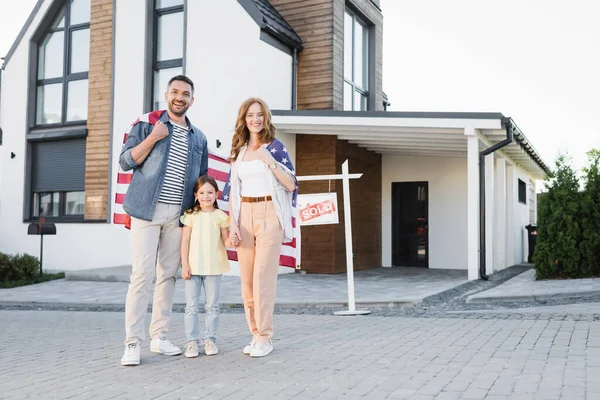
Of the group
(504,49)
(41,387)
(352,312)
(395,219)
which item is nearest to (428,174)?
(395,219)

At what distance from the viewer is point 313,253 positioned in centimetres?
1265

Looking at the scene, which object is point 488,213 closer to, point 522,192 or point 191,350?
point 522,192

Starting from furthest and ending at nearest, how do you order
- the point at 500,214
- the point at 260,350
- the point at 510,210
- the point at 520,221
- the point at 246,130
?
the point at 520,221 → the point at 510,210 → the point at 500,214 → the point at 246,130 → the point at 260,350

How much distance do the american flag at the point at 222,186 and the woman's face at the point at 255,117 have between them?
176 millimetres

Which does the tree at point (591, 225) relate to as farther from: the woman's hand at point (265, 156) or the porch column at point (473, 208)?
the woman's hand at point (265, 156)

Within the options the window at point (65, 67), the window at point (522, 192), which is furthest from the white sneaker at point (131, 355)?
the window at point (522, 192)

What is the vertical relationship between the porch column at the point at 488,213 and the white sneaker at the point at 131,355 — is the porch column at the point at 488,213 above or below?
above

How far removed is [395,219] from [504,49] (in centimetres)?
485

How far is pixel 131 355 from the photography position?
418 cm

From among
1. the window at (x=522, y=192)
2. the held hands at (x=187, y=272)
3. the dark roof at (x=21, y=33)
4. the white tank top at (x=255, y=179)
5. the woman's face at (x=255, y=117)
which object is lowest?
the held hands at (x=187, y=272)

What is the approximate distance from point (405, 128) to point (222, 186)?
615cm

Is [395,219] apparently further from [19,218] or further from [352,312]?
[19,218]

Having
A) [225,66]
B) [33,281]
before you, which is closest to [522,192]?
[225,66]

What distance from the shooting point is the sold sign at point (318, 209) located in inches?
282
